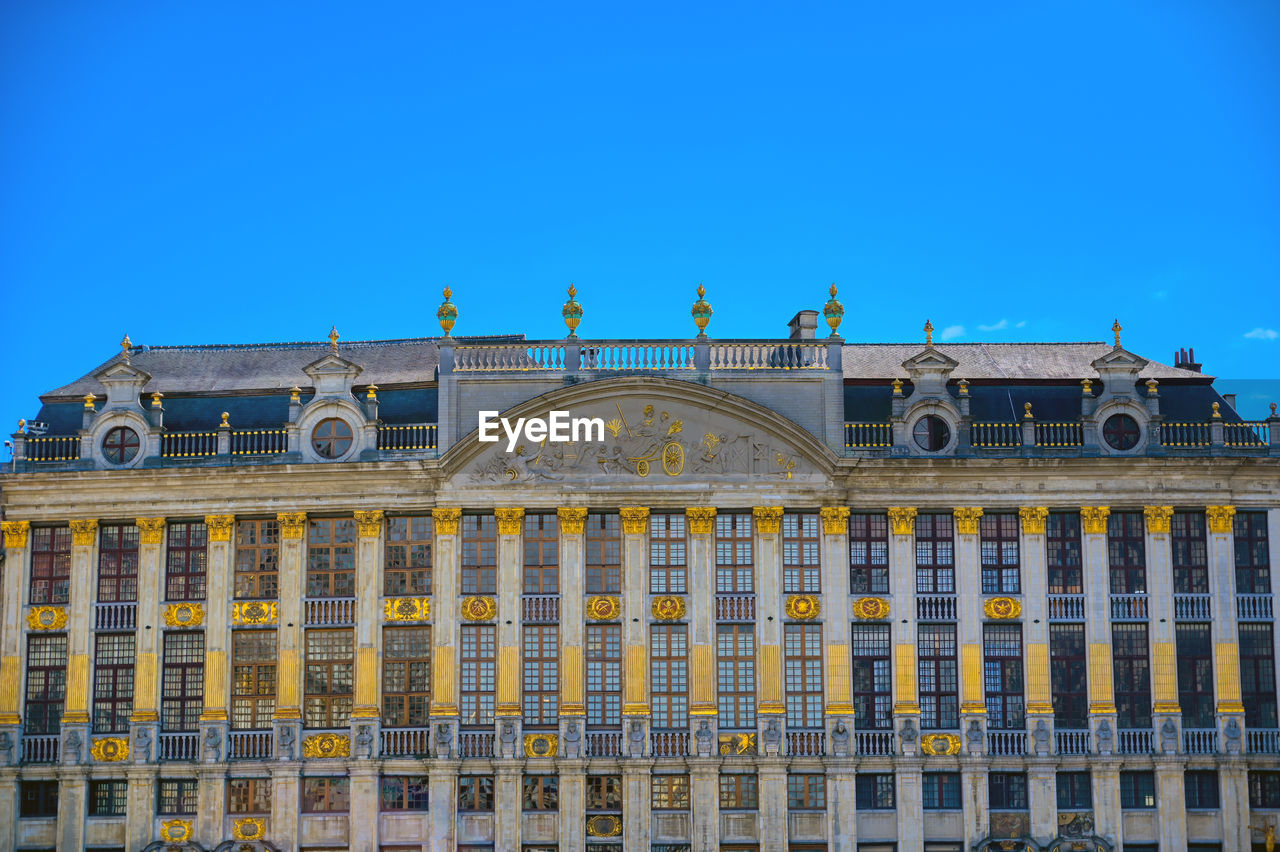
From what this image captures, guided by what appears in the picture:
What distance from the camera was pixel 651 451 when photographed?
46.5 metres

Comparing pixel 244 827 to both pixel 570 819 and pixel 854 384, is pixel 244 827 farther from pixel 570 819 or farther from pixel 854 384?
pixel 854 384

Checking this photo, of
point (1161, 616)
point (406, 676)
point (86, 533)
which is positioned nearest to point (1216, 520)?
point (1161, 616)

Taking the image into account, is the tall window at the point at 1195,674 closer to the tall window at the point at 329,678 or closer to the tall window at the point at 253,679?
the tall window at the point at 329,678

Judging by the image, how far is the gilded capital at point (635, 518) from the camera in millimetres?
46125

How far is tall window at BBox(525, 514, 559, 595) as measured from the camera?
46250mm

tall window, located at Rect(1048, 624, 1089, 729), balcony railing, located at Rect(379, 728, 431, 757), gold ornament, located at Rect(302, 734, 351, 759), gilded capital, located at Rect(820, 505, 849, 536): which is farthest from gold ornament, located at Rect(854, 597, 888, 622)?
gold ornament, located at Rect(302, 734, 351, 759)

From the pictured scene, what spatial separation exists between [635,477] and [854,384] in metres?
7.71

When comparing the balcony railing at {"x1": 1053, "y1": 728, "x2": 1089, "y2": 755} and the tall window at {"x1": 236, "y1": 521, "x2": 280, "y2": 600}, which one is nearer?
the balcony railing at {"x1": 1053, "y1": 728, "x2": 1089, "y2": 755}

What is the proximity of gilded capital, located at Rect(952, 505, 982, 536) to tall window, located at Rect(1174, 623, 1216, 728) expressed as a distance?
21.8 feet

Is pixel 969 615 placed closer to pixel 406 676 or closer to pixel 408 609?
pixel 408 609

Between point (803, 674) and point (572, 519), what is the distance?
816cm

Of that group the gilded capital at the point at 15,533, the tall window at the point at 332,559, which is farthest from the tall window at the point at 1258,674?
the gilded capital at the point at 15,533

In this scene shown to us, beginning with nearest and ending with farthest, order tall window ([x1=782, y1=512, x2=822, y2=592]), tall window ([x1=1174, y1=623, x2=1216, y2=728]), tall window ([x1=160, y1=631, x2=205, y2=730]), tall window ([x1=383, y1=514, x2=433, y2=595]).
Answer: tall window ([x1=1174, y1=623, x2=1216, y2=728]) → tall window ([x1=160, y1=631, x2=205, y2=730]) → tall window ([x1=782, y1=512, x2=822, y2=592]) → tall window ([x1=383, y1=514, x2=433, y2=595])

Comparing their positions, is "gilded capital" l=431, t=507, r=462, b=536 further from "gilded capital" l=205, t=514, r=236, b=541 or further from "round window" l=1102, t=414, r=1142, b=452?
"round window" l=1102, t=414, r=1142, b=452
